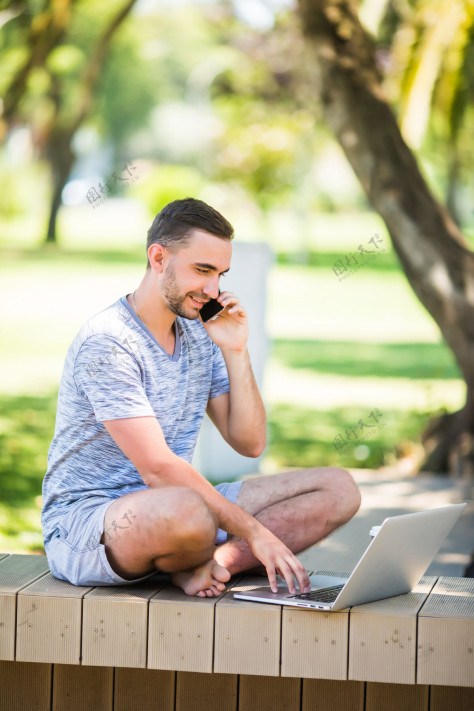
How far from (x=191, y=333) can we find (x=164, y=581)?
833 millimetres

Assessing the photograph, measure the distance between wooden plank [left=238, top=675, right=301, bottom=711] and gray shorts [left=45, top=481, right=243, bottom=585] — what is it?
1.68 feet

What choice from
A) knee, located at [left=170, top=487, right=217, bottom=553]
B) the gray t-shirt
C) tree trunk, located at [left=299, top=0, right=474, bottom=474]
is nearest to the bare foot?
knee, located at [left=170, top=487, right=217, bottom=553]

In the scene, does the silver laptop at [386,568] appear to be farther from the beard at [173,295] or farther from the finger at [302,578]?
the beard at [173,295]

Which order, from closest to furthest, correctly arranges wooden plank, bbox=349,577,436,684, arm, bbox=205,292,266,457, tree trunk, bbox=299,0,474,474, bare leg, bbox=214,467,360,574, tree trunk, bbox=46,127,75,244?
wooden plank, bbox=349,577,436,684
bare leg, bbox=214,467,360,574
arm, bbox=205,292,266,457
tree trunk, bbox=299,0,474,474
tree trunk, bbox=46,127,75,244

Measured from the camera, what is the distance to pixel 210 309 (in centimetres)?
339

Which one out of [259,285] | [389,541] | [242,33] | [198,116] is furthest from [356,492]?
[198,116]

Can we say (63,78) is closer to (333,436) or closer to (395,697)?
(333,436)

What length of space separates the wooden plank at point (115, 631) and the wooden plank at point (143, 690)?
367 mm

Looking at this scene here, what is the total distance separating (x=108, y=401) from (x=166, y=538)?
0.43 m

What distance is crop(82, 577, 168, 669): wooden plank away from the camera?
2881mm

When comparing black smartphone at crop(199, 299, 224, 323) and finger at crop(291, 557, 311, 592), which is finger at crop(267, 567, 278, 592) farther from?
black smartphone at crop(199, 299, 224, 323)

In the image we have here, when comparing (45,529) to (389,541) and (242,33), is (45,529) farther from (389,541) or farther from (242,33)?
(242,33)

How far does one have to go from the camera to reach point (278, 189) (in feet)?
115

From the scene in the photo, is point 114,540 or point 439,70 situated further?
point 439,70
